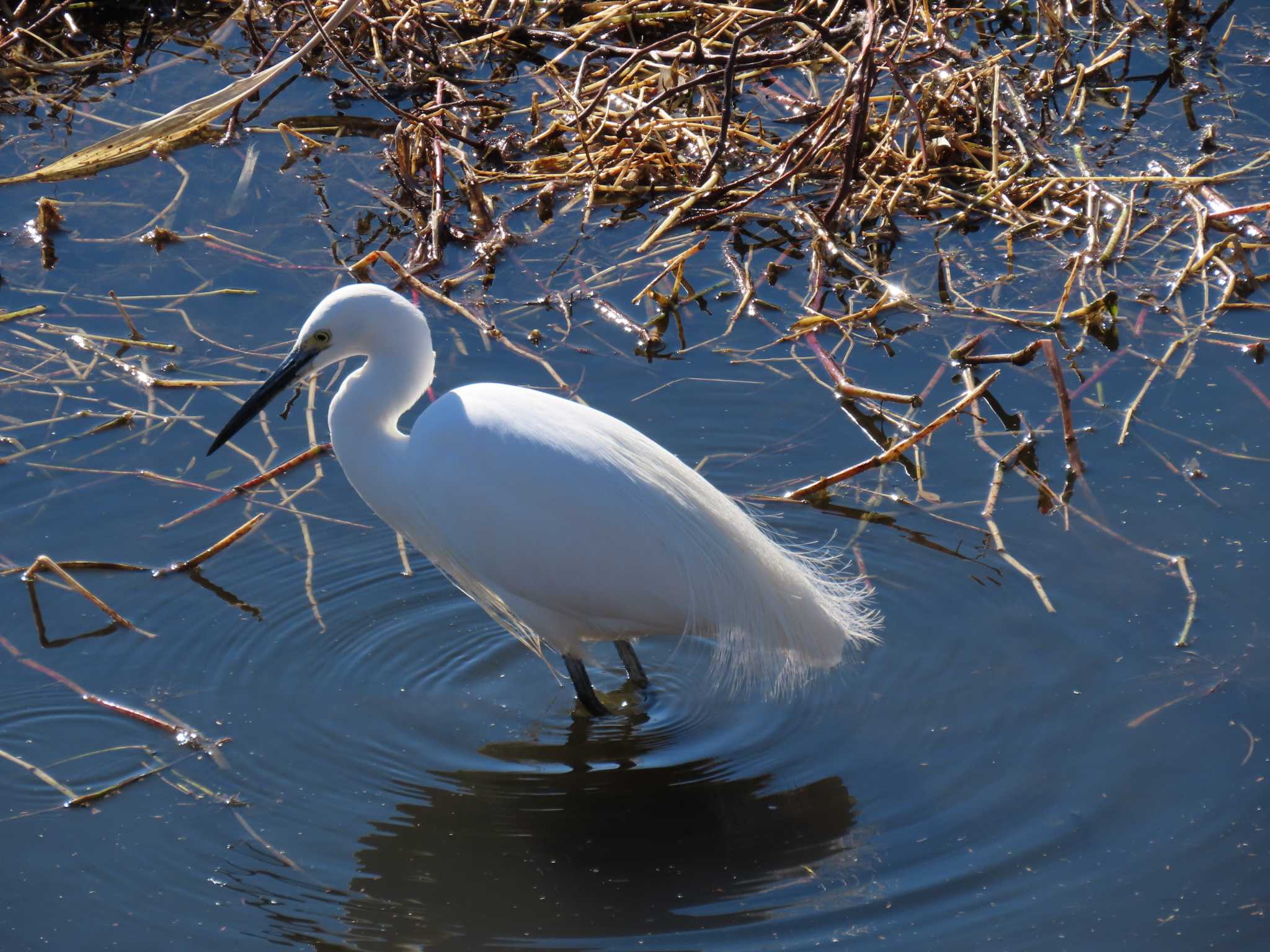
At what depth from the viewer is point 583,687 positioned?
11.6 feet

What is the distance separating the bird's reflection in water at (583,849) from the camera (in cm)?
283

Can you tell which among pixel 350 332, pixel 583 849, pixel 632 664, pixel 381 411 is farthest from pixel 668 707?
pixel 350 332

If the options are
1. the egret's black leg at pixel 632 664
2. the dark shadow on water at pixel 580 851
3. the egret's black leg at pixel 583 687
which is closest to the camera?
the dark shadow on water at pixel 580 851

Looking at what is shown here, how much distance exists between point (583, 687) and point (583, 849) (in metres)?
0.56

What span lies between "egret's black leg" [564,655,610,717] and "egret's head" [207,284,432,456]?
871 millimetres

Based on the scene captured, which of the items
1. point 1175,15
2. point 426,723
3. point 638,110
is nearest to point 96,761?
point 426,723

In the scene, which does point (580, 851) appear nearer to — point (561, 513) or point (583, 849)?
point (583, 849)

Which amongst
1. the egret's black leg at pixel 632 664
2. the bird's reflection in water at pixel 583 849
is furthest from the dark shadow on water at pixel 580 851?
the egret's black leg at pixel 632 664

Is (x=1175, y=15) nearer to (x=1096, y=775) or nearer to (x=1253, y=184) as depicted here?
(x=1253, y=184)

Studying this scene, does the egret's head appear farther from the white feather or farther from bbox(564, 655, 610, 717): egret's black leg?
bbox(564, 655, 610, 717): egret's black leg

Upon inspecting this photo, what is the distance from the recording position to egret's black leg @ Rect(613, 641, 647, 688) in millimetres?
3641

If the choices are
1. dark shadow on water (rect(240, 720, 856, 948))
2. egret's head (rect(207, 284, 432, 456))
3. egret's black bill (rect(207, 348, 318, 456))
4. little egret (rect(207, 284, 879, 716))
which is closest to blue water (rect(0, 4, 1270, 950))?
dark shadow on water (rect(240, 720, 856, 948))

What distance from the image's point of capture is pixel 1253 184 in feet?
17.2

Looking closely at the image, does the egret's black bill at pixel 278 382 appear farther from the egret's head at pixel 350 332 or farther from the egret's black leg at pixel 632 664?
the egret's black leg at pixel 632 664
